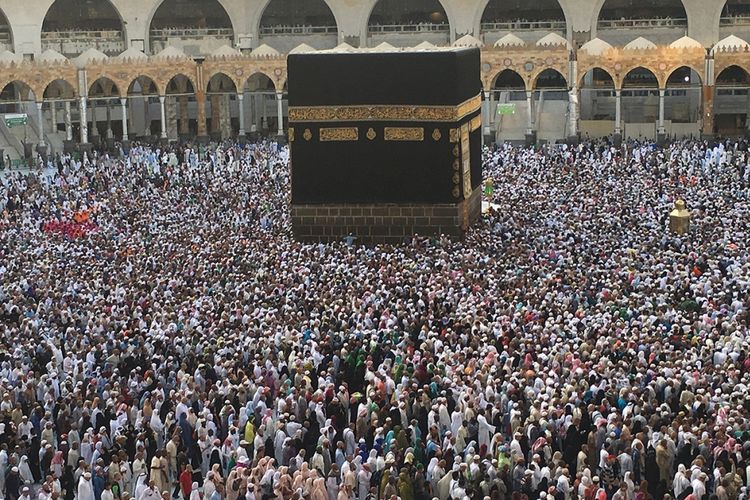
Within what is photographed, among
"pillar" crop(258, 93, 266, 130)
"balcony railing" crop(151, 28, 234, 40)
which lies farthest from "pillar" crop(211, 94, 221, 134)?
"balcony railing" crop(151, 28, 234, 40)

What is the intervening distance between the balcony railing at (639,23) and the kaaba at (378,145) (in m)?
18.6

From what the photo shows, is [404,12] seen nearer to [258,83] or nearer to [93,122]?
[258,83]

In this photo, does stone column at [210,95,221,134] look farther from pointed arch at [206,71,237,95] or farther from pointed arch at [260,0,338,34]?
pointed arch at [260,0,338,34]

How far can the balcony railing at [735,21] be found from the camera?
124 ft

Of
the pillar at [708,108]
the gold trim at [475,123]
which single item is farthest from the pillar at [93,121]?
the pillar at [708,108]

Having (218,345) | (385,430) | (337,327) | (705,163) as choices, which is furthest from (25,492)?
(705,163)

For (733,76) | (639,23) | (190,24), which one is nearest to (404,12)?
(190,24)

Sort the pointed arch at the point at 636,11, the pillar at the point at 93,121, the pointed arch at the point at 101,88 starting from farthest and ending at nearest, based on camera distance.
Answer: the pointed arch at the point at 636,11 → the pointed arch at the point at 101,88 → the pillar at the point at 93,121

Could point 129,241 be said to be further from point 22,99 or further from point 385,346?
point 22,99

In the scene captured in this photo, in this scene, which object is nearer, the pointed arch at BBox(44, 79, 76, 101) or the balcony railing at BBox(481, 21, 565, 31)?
the pointed arch at BBox(44, 79, 76, 101)

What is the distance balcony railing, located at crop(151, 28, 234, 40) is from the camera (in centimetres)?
4084

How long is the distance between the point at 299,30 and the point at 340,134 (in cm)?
2019

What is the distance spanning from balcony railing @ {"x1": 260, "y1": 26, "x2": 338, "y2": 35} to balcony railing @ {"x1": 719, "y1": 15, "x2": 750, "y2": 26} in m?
12.3

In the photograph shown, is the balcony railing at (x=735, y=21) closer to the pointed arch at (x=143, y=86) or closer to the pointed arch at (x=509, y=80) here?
the pointed arch at (x=509, y=80)
